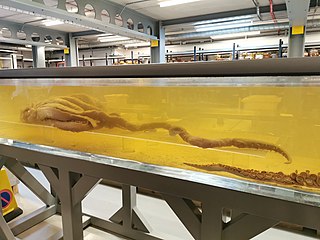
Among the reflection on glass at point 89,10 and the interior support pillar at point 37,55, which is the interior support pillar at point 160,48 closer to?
the reflection on glass at point 89,10

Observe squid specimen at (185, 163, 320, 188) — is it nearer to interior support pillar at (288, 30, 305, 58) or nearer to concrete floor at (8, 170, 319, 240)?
concrete floor at (8, 170, 319, 240)

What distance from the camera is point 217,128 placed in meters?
0.85

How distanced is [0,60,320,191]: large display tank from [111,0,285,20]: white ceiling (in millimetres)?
3433

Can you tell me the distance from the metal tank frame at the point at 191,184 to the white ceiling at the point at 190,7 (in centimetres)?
343

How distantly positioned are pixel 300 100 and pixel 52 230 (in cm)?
242

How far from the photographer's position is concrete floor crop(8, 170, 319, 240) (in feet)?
7.19

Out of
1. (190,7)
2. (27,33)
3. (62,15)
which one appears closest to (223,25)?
(190,7)

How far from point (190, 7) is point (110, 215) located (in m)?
3.63

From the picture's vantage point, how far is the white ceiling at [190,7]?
4.04 metres

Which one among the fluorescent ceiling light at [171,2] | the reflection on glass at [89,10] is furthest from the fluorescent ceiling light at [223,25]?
the reflection on glass at [89,10]

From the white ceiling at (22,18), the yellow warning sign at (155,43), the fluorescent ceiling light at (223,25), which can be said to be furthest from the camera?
the yellow warning sign at (155,43)

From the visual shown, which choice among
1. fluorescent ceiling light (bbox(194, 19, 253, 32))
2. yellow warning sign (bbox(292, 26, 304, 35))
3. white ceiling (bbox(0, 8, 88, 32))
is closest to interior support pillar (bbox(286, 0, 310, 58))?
yellow warning sign (bbox(292, 26, 304, 35))

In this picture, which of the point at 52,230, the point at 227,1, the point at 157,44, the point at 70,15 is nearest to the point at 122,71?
the point at 52,230

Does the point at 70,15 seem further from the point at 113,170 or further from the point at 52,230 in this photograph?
the point at 113,170
